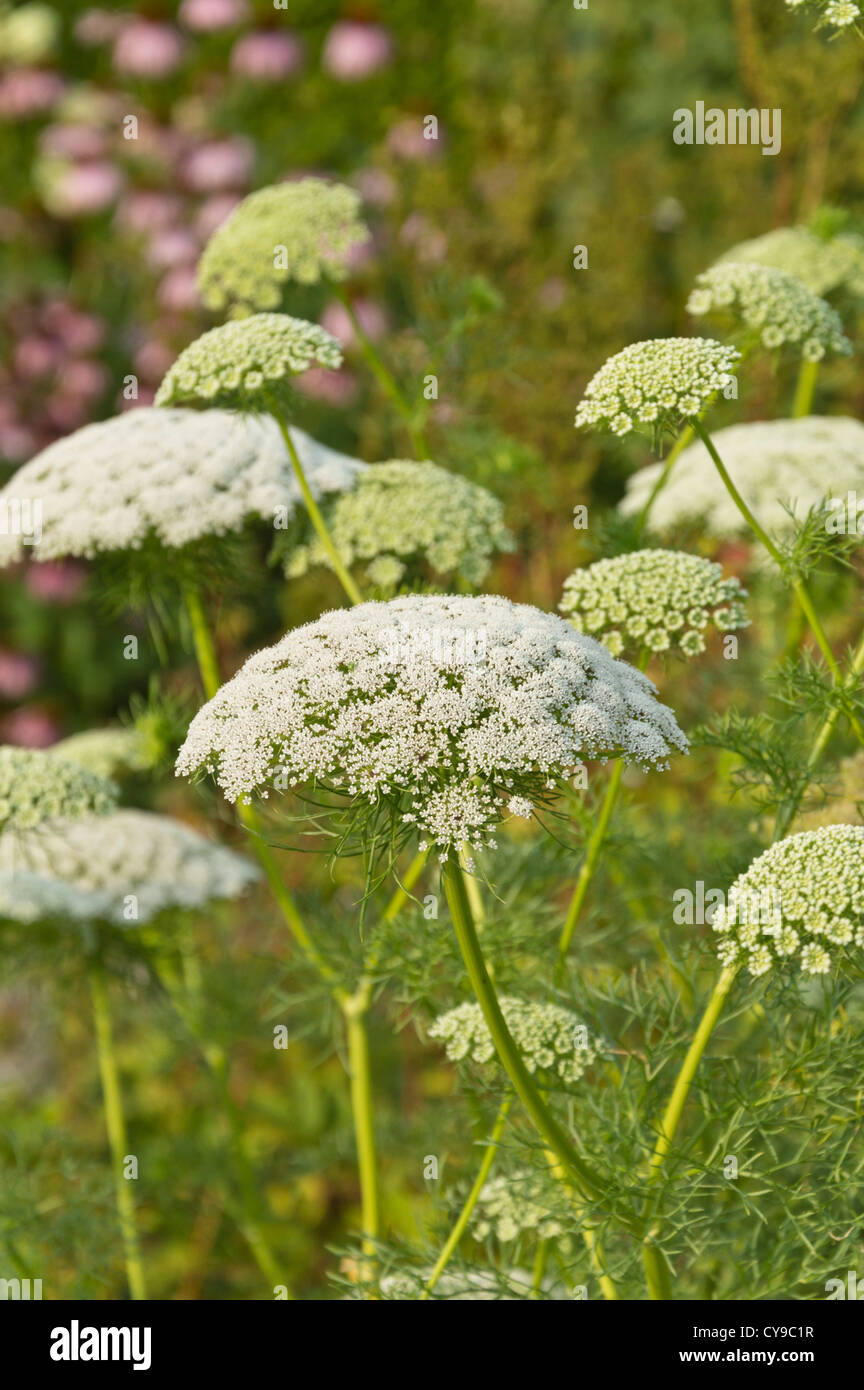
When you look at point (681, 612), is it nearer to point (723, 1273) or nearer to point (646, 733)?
point (646, 733)

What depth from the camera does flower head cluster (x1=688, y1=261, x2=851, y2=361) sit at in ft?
10.9

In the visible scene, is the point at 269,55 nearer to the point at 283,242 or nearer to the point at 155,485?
the point at 283,242

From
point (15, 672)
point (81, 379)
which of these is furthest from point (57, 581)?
point (81, 379)

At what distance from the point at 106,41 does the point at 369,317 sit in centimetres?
632

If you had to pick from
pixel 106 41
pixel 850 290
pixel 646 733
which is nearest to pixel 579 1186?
pixel 646 733

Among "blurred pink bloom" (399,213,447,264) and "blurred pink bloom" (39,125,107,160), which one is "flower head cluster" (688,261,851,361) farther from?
"blurred pink bloom" (39,125,107,160)

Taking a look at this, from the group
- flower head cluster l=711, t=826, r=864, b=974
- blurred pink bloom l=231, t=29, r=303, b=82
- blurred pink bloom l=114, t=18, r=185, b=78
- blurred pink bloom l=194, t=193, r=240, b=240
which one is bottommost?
flower head cluster l=711, t=826, r=864, b=974

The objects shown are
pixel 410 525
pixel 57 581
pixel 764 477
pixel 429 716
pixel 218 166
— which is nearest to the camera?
pixel 429 716

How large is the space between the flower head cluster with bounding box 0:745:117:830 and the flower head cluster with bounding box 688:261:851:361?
171cm

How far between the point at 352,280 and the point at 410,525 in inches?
235

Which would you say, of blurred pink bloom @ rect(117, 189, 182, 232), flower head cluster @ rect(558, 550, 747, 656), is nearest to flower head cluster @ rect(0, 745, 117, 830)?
flower head cluster @ rect(558, 550, 747, 656)

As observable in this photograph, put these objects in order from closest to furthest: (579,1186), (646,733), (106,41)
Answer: (646,733), (579,1186), (106,41)

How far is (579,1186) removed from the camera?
2.73 meters

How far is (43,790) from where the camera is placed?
330 cm
